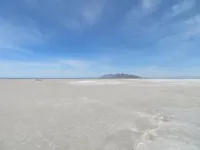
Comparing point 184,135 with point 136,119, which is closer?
point 184,135

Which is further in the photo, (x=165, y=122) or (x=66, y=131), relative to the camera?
(x=165, y=122)

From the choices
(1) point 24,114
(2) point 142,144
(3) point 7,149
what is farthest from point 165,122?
(1) point 24,114

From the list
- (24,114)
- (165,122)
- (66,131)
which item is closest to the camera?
(66,131)

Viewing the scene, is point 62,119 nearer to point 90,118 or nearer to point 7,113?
point 90,118

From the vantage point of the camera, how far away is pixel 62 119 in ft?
23.4

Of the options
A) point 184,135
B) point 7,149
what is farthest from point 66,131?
point 184,135

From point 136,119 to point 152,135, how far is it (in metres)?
1.87

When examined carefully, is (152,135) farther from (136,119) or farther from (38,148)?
(38,148)

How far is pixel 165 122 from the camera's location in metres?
6.64

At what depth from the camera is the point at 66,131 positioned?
225 inches

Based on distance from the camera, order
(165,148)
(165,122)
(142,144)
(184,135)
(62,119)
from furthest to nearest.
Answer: (62,119), (165,122), (184,135), (142,144), (165,148)

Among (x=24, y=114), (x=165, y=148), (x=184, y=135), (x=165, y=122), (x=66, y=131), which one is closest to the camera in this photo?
(x=165, y=148)

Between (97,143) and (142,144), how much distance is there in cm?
120

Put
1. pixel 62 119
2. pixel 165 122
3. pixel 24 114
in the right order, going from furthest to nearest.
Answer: pixel 24 114
pixel 62 119
pixel 165 122
